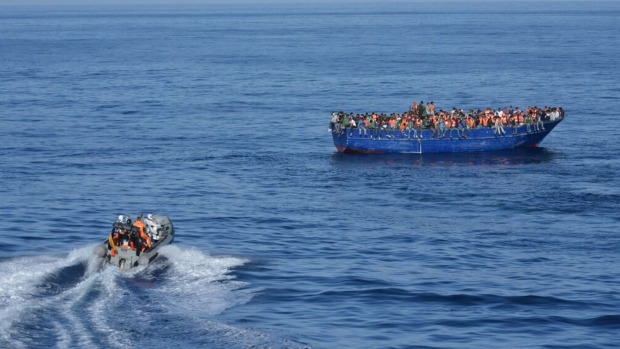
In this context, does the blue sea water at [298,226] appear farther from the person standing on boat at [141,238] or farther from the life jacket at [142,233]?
the life jacket at [142,233]

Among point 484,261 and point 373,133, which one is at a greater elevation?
point 373,133

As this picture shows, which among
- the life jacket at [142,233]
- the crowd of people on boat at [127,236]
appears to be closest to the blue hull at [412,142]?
the life jacket at [142,233]

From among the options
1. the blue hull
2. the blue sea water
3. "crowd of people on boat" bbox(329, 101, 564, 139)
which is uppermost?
"crowd of people on boat" bbox(329, 101, 564, 139)

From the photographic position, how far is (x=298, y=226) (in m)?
63.7

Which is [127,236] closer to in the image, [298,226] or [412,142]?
[298,226]

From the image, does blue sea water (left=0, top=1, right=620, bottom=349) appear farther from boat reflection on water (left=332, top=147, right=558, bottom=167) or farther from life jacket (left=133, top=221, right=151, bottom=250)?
life jacket (left=133, top=221, right=151, bottom=250)

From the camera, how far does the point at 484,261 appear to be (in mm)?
54969

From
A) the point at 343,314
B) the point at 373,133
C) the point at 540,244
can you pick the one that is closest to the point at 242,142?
the point at 373,133

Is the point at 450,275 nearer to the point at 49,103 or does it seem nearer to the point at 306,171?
the point at 306,171

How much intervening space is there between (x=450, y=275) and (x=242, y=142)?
44926 millimetres

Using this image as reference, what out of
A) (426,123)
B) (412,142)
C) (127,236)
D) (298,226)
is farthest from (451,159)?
(127,236)

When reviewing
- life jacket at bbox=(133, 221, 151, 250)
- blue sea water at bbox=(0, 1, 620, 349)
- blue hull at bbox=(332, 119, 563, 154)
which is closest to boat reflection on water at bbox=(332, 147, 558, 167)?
blue sea water at bbox=(0, 1, 620, 349)

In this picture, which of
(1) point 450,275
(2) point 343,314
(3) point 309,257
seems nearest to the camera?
(2) point 343,314

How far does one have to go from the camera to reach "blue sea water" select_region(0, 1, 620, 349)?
43.2 m
